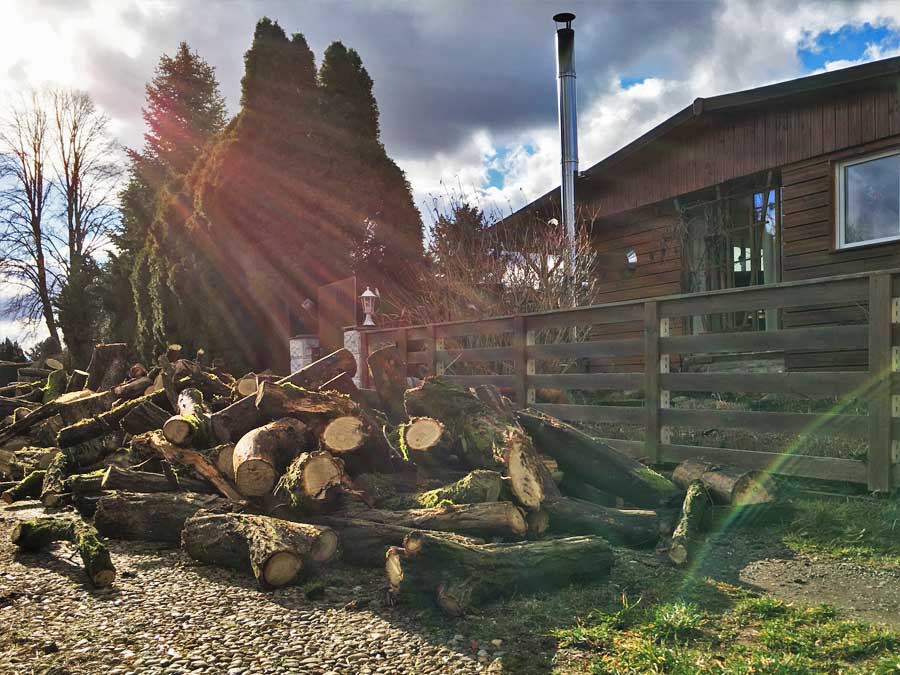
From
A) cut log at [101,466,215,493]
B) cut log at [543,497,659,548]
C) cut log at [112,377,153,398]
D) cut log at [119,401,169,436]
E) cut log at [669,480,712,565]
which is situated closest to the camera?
cut log at [669,480,712,565]

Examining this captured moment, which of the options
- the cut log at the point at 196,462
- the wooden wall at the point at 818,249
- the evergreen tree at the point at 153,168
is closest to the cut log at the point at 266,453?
the cut log at the point at 196,462

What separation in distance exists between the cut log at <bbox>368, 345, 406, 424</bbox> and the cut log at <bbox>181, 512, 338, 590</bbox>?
2562mm

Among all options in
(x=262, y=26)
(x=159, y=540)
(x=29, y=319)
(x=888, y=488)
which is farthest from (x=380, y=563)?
(x=29, y=319)

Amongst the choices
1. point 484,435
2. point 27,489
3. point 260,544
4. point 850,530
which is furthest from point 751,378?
point 27,489

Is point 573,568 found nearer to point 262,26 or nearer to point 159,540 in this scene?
point 159,540

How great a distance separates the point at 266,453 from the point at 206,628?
158cm

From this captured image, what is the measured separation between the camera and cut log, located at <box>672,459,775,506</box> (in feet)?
14.0

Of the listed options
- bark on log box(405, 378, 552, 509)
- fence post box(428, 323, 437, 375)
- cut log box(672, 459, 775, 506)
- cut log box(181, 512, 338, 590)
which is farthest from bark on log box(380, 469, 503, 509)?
fence post box(428, 323, 437, 375)

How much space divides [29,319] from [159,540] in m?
24.6

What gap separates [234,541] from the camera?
11.5 ft

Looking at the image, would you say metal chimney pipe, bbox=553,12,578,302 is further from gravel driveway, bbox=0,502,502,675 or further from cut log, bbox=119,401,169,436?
gravel driveway, bbox=0,502,502,675

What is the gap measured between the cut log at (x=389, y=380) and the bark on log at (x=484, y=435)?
4.27 ft

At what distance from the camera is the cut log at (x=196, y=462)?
14.5ft

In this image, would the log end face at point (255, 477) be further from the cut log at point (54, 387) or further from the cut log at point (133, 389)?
the cut log at point (54, 387)
